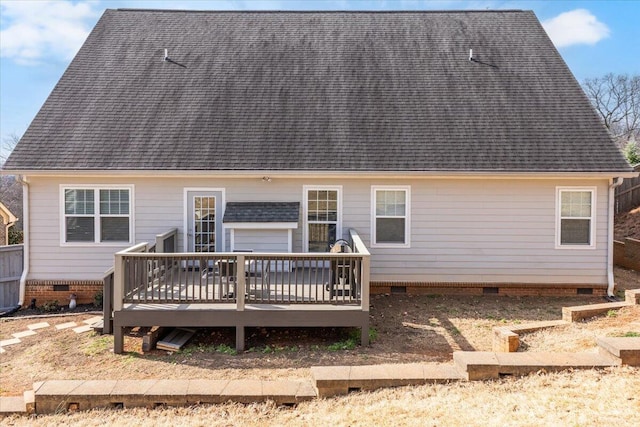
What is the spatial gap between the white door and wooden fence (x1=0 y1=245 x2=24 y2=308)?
4666mm

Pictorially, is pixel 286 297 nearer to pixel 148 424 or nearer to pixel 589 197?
pixel 148 424

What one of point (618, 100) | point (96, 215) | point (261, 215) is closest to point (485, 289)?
point (261, 215)

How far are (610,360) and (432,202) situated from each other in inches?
204

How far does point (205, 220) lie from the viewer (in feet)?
30.0

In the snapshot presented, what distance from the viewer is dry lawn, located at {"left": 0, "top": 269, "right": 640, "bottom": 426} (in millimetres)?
3631

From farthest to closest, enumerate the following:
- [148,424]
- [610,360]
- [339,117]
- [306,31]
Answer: [306,31], [339,117], [610,360], [148,424]

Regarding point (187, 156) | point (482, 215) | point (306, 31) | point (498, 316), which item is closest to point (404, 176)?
point (482, 215)

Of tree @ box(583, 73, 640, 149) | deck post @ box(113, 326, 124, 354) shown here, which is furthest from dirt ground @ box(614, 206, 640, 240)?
tree @ box(583, 73, 640, 149)

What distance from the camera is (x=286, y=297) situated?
663 centimetres

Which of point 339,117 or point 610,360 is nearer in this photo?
point 610,360

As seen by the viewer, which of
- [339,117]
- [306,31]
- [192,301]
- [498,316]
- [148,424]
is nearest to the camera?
[148,424]

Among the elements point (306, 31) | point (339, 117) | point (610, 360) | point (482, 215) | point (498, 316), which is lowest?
point (498, 316)

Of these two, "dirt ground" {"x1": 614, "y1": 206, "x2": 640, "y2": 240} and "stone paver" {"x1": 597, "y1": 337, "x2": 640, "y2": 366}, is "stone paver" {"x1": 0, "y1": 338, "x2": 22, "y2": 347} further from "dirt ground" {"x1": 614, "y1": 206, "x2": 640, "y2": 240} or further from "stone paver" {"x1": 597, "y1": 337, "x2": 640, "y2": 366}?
"dirt ground" {"x1": 614, "y1": 206, "x2": 640, "y2": 240}

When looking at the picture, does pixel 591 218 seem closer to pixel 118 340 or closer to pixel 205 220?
pixel 205 220
